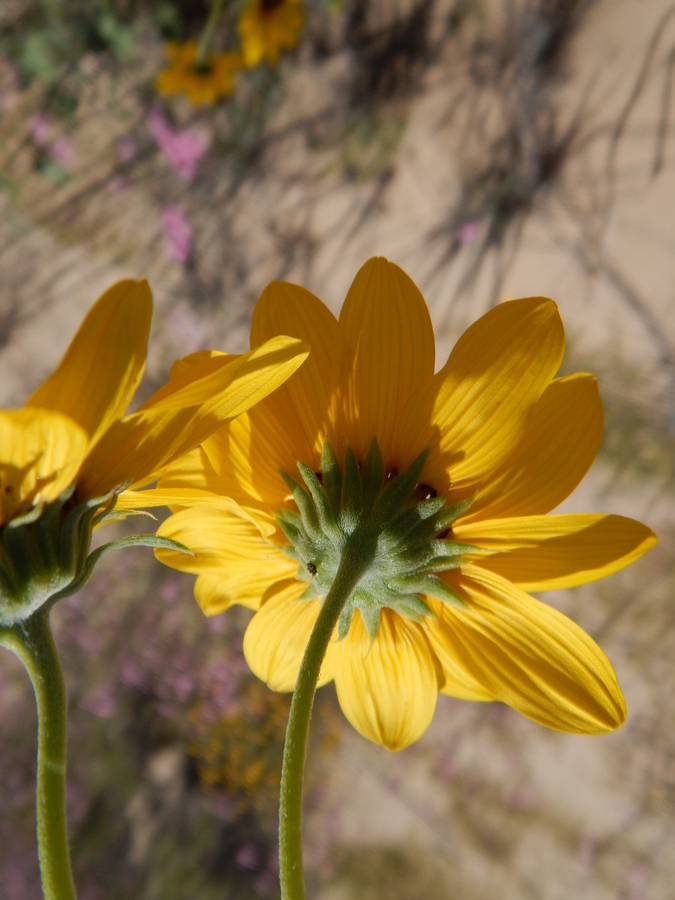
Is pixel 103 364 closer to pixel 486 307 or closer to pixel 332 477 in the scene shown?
pixel 332 477

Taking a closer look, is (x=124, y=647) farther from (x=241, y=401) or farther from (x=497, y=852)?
(x=241, y=401)

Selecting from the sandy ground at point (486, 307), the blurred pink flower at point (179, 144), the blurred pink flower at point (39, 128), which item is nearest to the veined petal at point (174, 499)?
the sandy ground at point (486, 307)

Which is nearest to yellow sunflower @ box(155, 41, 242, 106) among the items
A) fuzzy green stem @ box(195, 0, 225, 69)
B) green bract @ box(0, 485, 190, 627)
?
fuzzy green stem @ box(195, 0, 225, 69)

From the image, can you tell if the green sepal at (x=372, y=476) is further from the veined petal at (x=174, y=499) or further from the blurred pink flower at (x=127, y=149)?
the blurred pink flower at (x=127, y=149)

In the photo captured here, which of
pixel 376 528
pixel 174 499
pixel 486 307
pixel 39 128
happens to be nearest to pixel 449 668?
pixel 376 528

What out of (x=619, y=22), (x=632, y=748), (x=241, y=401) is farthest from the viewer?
(x=632, y=748)

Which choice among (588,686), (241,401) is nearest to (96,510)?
(241,401)
